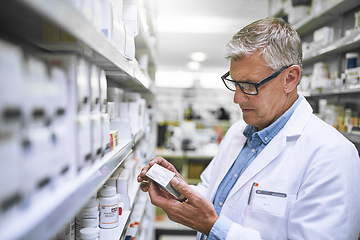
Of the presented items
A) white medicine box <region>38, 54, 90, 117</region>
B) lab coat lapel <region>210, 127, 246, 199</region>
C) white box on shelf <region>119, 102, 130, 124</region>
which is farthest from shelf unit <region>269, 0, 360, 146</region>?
white medicine box <region>38, 54, 90, 117</region>

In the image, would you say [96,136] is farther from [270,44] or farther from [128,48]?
[270,44]

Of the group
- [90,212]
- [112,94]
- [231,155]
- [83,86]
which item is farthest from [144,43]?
[83,86]

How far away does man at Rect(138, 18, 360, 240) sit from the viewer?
1141mm

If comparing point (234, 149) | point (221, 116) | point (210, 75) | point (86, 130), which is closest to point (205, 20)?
point (221, 116)

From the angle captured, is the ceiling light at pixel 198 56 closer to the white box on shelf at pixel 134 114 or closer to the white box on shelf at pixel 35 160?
the white box on shelf at pixel 134 114

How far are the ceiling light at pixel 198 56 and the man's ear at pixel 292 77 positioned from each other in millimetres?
7726

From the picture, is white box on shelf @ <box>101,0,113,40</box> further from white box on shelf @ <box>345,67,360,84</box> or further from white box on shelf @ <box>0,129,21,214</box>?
white box on shelf @ <box>345,67,360,84</box>

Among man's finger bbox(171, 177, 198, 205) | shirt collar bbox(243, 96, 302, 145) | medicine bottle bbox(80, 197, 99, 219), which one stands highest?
shirt collar bbox(243, 96, 302, 145)

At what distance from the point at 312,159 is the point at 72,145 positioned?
1.08 meters

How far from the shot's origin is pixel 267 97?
1.37 metres

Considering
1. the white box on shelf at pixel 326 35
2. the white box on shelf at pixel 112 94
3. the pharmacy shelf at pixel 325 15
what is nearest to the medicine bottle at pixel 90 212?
the white box on shelf at pixel 112 94

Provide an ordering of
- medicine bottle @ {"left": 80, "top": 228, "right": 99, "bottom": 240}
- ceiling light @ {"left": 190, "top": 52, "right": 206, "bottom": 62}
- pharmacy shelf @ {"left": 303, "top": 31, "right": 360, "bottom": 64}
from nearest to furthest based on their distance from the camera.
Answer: medicine bottle @ {"left": 80, "top": 228, "right": 99, "bottom": 240}
pharmacy shelf @ {"left": 303, "top": 31, "right": 360, "bottom": 64}
ceiling light @ {"left": 190, "top": 52, "right": 206, "bottom": 62}

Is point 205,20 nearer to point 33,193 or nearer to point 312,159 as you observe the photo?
point 312,159

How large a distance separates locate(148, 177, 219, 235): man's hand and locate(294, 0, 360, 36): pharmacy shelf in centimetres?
204
